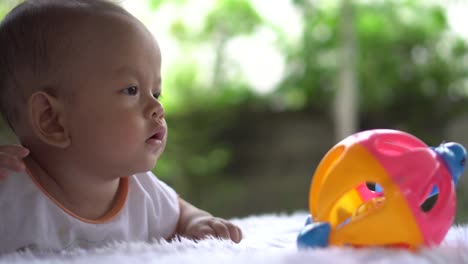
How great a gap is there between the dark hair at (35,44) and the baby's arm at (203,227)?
0.33 meters

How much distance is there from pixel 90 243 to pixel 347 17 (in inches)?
75.1

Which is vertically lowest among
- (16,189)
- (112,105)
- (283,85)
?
(283,85)

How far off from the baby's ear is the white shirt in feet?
0.22

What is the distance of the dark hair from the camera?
0.83 metres

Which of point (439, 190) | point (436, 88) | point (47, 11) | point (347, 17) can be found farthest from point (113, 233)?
point (436, 88)

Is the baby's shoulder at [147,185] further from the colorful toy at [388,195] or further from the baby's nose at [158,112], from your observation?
the colorful toy at [388,195]

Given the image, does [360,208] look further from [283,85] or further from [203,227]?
[283,85]

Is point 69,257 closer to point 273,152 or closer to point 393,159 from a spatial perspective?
point 393,159

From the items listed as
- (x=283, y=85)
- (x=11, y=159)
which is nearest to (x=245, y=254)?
(x=11, y=159)

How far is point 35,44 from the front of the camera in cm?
83

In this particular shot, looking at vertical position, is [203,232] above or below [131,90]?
below

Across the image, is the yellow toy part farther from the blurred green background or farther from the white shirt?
the blurred green background

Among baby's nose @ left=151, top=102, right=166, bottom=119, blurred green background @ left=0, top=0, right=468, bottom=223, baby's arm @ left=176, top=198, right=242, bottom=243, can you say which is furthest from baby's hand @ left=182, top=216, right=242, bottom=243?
blurred green background @ left=0, top=0, right=468, bottom=223

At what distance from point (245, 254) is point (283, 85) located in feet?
6.99
